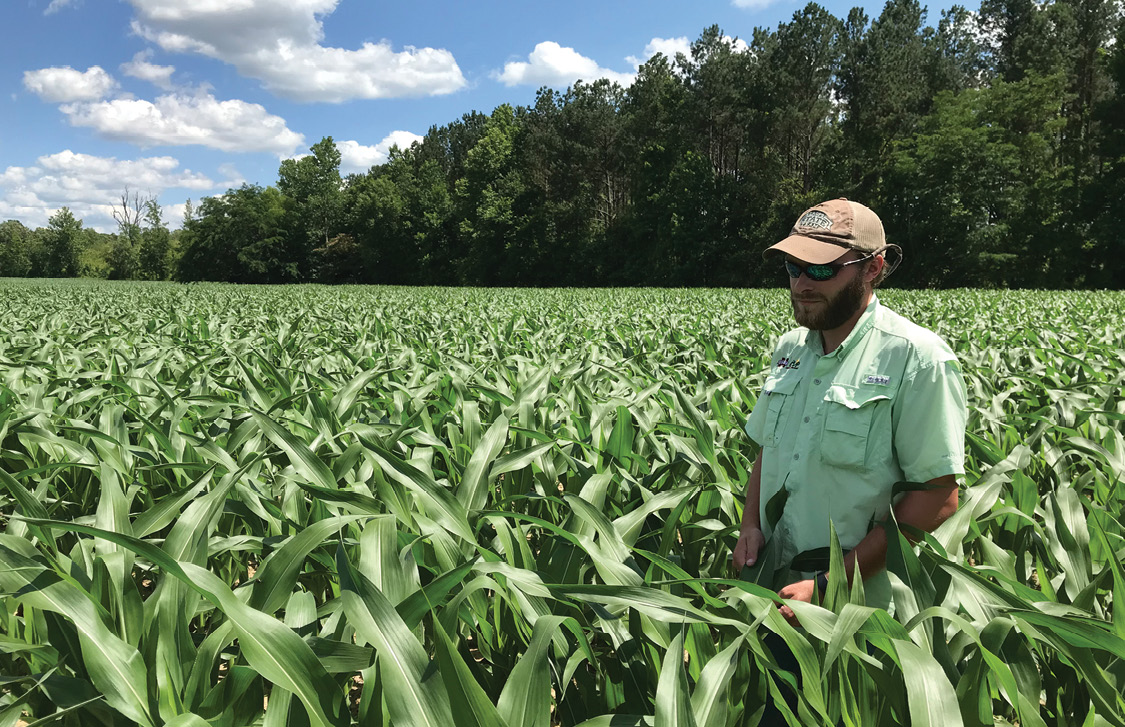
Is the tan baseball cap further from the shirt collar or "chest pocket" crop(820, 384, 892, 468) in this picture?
"chest pocket" crop(820, 384, 892, 468)

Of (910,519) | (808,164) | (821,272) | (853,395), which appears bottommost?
(910,519)

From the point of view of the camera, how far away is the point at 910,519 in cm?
184

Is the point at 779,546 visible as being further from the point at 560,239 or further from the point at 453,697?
the point at 560,239

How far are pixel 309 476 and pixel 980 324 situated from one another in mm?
9966

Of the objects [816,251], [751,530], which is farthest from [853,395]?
[751,530]

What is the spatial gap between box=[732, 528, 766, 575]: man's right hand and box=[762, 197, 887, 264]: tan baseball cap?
2.72ft

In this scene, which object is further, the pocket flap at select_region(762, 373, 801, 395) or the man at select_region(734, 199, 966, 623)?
the pocket flap at select_region(762, 373, 801, 395)

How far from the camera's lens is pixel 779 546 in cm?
203

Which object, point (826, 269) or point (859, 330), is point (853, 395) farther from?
point (826, 269)

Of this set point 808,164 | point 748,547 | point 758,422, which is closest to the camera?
point 748,547

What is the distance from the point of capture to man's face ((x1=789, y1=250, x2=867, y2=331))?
6.25 feet

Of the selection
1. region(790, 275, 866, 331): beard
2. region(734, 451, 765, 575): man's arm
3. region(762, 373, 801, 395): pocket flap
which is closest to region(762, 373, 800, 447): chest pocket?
region(762, 373, 801, 395): pocket flap

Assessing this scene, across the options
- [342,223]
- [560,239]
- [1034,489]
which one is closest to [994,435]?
[1034,489]

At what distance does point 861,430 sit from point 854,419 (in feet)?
0.11
